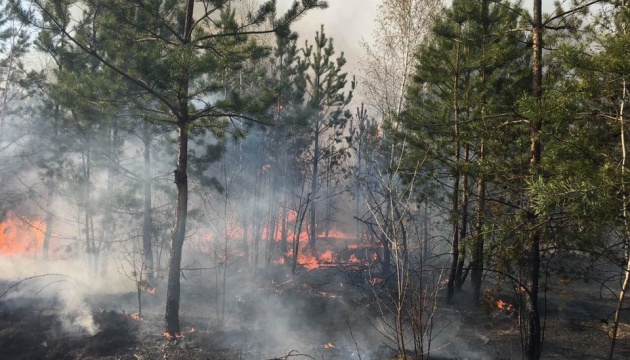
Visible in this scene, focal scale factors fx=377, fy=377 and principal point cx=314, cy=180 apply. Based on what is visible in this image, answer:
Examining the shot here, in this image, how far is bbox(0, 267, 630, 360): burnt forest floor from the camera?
8820 mm

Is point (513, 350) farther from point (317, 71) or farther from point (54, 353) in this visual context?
point (317, 71)

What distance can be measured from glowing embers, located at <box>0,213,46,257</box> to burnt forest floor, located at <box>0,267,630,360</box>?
12.6 metres

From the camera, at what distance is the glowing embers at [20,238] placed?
22.6 meters

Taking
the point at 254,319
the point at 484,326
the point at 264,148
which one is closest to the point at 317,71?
the point at 264,148

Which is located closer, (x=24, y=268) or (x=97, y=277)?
(x=97, y=277)

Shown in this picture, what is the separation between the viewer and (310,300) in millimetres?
14961

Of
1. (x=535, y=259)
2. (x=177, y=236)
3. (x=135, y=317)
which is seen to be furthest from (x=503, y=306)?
(x=135, y=317)

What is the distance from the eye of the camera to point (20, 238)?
25000 mm

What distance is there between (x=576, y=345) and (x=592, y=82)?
7741 millimetres

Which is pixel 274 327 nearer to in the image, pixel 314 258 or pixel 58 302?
pixel 58 302

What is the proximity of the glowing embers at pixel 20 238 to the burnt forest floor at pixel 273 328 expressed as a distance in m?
12.6

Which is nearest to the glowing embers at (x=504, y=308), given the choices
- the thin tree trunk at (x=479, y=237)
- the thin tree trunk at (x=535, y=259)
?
the thin tree trunk at (x=479, y=237)

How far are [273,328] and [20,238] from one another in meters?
22.5

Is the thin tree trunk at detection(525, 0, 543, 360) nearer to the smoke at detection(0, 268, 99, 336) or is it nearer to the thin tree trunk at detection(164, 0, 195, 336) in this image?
the thin tree trunk at detection(164, 0, 195, 336)
